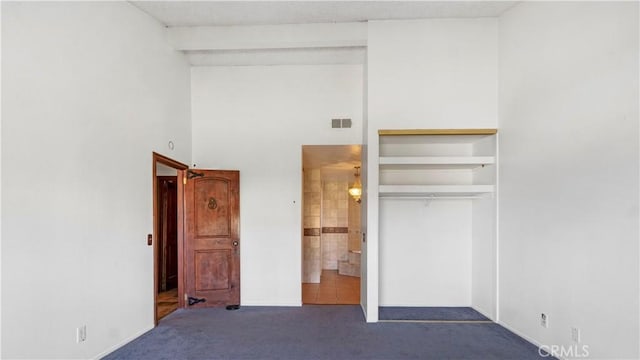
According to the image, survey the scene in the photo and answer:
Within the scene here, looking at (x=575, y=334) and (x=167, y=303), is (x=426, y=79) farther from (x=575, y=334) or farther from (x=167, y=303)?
(x=167, y=303)

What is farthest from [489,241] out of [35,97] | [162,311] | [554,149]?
[35,97]

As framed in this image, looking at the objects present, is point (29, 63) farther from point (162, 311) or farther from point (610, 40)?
point (610, 40)

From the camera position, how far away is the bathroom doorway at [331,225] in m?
5.79

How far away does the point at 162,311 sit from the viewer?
483 centimetres

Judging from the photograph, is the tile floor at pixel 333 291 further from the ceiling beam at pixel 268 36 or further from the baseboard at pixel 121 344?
the ceiling beam at pixel 268 36

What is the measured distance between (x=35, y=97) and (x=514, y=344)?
4936 mm

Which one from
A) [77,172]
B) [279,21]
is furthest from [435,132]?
[77,172]

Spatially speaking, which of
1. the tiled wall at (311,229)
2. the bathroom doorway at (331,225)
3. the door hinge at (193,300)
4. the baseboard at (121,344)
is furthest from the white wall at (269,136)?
the tiled wall at (311,229)

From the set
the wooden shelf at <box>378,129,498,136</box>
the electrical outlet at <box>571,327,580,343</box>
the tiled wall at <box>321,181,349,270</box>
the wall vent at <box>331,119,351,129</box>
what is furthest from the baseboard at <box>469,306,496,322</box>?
the tiled wall at <box>321,181,349,270</box>

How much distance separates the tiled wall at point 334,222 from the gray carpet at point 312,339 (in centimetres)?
430

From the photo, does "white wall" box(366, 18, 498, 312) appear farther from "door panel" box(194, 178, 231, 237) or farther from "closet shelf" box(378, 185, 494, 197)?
"door panel" box(194, 178, 231, 237)

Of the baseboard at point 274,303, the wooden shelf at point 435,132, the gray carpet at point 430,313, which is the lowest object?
the baseboard at point 274,303

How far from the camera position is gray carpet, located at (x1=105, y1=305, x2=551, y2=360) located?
342cm

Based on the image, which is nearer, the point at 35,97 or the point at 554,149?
the point at 35,97
